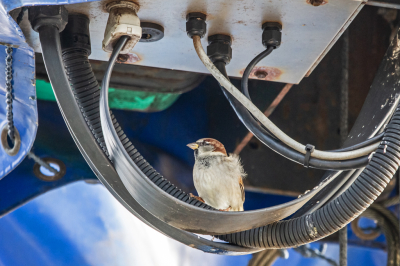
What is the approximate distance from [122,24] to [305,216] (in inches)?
22.1

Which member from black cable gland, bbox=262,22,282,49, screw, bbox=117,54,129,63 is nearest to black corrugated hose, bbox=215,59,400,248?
black cable gland, bbox=262,22,282,49

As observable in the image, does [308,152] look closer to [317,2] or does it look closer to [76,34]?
[317,2]

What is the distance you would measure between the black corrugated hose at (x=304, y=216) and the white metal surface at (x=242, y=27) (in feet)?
0.52

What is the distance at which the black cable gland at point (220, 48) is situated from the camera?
125 cm

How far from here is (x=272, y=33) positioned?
121 centimetres

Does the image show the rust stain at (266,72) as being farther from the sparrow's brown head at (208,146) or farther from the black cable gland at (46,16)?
the black cable gland at (46,16)

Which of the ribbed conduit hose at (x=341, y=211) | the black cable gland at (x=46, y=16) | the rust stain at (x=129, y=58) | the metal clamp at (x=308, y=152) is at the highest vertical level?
the rust stain at (x=129, y=58)

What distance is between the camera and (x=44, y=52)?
1.06m

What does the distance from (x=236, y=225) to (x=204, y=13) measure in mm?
479

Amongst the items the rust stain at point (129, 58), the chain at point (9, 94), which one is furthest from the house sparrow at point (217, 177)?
the chain at point (9, 94)

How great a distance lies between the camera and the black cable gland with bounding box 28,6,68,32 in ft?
3.53

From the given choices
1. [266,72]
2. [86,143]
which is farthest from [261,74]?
[86,143]

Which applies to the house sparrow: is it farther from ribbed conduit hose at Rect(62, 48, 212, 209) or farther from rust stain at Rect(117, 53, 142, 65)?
ribbed conduit hose at Rect(62, 48, 212, 209)

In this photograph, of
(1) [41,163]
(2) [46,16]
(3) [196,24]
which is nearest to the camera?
(2) [46,16]
